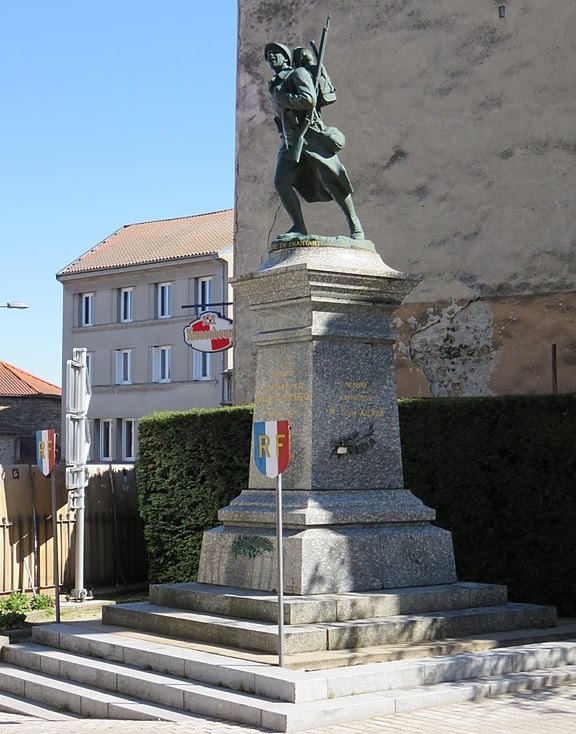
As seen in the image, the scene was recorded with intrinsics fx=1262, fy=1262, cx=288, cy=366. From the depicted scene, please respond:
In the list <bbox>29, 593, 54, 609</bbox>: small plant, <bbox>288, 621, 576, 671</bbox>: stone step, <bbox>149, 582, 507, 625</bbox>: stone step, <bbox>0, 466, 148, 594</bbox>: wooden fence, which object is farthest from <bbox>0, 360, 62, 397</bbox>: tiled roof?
<bbox>288, 621, 576, 671</bbox>: stone step

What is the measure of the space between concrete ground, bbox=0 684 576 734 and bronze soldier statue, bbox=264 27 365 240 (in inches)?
188

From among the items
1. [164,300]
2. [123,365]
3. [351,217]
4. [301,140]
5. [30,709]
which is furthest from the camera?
[123,365]

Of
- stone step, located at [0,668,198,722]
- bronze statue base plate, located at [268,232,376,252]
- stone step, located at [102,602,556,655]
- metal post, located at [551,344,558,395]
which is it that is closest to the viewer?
Result: stone step, located at [0,668,198,722]

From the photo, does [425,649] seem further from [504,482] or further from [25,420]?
[25,420]

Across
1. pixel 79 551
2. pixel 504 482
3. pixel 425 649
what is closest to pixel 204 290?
pixel 79 551

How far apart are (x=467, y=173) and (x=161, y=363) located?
30304 millimetres

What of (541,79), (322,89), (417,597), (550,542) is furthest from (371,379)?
(541,79)

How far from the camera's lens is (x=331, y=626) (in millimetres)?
9672

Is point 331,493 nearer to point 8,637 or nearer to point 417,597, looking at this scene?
point 417,597

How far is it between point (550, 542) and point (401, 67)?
903cm

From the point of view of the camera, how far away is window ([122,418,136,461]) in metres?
47.4

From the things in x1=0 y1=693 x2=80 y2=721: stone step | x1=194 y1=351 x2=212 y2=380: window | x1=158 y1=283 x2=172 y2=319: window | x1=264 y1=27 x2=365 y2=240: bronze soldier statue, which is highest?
x1=158 y1=283 x2=172 y2=319: window

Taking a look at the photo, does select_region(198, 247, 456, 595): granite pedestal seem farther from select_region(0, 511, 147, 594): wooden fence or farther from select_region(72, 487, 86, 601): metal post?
select_region(0, 511, 147, 594): wooden fence

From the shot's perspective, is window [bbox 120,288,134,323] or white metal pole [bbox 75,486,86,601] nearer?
white metal pole [bbox 75,486,86,601]
